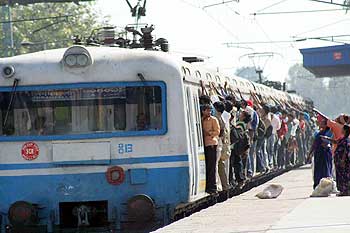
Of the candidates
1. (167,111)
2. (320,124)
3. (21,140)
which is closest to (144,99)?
(167,111)

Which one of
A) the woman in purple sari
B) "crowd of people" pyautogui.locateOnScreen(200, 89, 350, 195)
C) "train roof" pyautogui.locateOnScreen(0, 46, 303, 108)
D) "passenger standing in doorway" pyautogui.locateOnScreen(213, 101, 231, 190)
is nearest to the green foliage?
"crowd of people" pyautogui.locateOnScreen(200, 89, 350, 195)

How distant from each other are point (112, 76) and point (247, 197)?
439 cm

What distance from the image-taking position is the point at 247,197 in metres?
17.8

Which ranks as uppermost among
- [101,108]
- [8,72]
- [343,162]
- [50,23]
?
[50,23]

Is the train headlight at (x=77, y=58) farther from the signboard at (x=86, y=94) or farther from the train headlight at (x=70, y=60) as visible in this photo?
the signboard at (x=86, y=94)

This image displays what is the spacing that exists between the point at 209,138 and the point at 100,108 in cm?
251

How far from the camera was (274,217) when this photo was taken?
13.2 m

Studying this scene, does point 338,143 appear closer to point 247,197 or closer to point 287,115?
point 247,197

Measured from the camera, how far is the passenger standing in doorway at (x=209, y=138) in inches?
638

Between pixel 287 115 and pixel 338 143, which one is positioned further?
pixel 287 115

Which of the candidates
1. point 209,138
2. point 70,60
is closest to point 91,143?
point 70,60

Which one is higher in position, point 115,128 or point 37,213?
point 115,128

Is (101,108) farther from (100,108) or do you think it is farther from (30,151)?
(30,151)

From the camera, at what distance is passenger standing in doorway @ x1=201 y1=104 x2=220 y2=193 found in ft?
53.2
